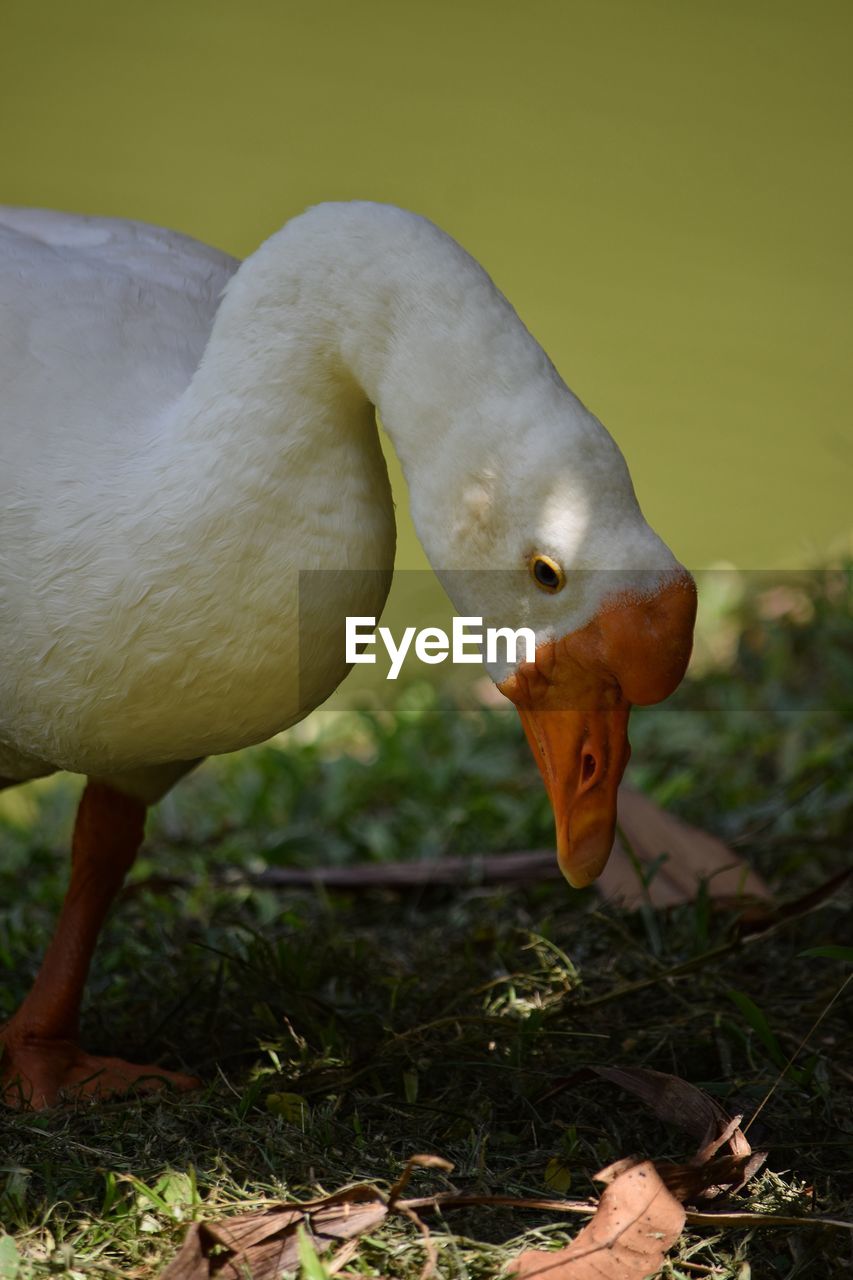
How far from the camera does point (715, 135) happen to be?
8203mm

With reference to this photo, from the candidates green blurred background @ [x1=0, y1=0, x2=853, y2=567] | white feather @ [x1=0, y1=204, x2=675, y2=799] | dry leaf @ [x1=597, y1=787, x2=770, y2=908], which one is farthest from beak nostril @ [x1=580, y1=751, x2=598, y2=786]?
green blurred background @ [x1=0, y1=0, x2=853, y2=567]

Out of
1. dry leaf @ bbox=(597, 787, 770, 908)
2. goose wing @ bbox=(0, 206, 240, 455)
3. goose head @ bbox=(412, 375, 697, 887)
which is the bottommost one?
dry leaf @ bbox=(597, 787, 770, 908)

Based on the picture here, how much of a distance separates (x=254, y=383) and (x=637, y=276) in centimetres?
613

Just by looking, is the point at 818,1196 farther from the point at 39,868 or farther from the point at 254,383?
the point at 39,868

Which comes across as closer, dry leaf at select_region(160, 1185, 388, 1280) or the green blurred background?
dry leaf at select_region(160, 1185, 388, 1280)

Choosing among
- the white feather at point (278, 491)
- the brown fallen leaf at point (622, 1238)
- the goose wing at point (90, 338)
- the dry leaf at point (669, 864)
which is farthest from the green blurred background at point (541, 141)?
the brown fallen leaf at point (622, 1238)

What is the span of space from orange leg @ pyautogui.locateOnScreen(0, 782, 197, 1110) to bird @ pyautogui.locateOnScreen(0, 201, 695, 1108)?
55 centimetres

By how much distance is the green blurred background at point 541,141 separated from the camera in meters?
7.87

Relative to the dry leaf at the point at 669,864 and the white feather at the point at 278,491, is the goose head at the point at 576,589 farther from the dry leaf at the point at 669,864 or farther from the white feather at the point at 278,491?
the dry leaf at the point at 669,864

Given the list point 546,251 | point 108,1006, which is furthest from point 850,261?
point 108,1006

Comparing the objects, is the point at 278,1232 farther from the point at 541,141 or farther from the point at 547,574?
the point at 541,141

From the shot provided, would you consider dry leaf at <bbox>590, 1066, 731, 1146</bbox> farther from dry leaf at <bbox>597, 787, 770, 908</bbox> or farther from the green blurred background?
the green blurred background

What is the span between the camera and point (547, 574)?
217cm

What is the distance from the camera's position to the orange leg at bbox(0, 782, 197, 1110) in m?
2.68
